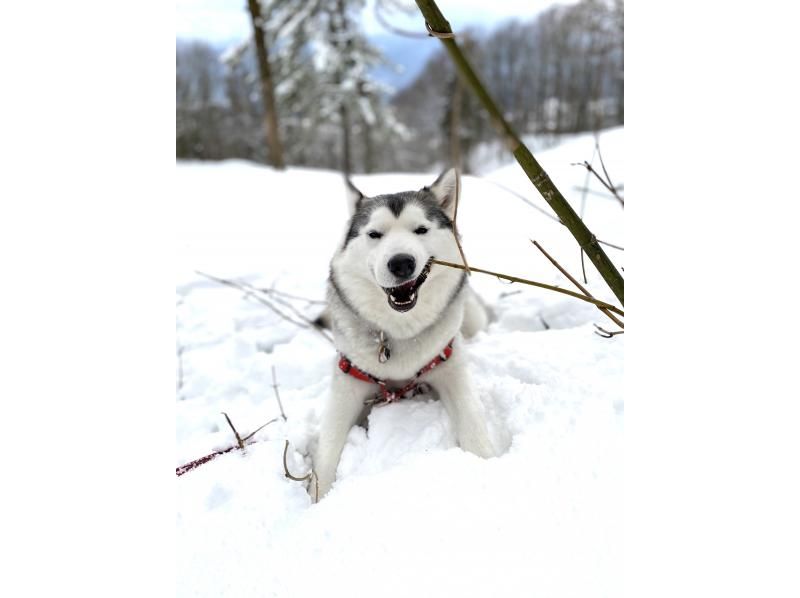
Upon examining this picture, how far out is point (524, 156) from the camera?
98 cm

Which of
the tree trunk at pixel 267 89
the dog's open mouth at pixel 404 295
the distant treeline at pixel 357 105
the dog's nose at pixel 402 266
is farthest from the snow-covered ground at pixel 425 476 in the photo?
the tree trunk at pixel 267 89

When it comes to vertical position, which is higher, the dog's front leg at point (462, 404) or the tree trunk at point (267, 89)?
the tree trunk at point (267, 89)

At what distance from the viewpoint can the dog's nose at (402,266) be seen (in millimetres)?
1552

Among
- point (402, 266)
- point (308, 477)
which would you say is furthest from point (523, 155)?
point (308, 477)

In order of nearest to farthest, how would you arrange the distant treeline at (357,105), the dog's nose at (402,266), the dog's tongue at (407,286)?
1. the dog's nose at (402,266)
2. the dog's tongue at (407,286)
3. the distant treeline at (357,105)

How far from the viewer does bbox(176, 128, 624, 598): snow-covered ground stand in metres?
1.24

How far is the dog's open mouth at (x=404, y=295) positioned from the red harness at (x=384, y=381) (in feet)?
1.38

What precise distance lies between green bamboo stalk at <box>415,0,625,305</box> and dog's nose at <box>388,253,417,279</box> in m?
0.62

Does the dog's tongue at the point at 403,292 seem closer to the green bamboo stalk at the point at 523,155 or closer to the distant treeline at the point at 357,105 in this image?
the green bamboo stalk at the point at 523,155

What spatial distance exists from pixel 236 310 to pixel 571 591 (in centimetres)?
324

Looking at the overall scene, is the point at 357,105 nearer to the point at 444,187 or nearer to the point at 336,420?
the point at 444,187

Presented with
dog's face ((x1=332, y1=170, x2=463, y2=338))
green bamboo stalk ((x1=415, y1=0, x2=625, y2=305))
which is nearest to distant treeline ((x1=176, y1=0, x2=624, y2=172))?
dog's face ((x1=332, y1=170, x2=463, y2=338))

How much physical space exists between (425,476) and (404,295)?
2.23 feet

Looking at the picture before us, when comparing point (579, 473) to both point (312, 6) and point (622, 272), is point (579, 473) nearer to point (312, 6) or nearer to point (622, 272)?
point (622, 272)
